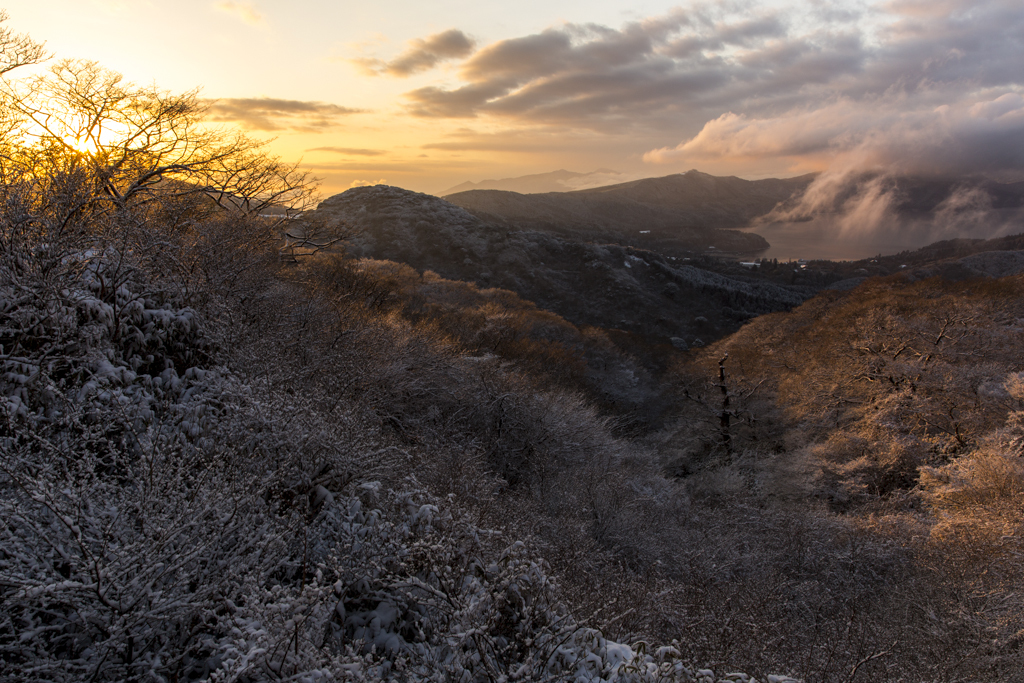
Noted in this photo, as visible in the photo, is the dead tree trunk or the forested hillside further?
the dead tree trunk

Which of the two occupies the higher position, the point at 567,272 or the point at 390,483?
the point at 567,272

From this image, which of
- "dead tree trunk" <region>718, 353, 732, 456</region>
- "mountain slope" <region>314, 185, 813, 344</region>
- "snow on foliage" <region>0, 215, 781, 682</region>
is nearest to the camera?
"snow on foliage" <region>0, 215, 781, 682</region>

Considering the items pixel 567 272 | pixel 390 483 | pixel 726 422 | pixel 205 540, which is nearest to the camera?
pixel 205 540

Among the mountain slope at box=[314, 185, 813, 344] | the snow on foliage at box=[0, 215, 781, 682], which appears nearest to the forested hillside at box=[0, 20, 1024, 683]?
the snow on foliage at box=[0, 215, 781, 682]

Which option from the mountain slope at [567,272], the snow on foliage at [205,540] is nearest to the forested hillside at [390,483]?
the snow on foliage at [205,540]

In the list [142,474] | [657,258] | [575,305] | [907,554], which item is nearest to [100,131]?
[142,474]

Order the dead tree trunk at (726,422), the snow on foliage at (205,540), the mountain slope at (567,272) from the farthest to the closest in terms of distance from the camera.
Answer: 1. the mountain slope at (567,272)
2. the dead tree trunk at (726,422)
3. the snow on foliage at (205,540)

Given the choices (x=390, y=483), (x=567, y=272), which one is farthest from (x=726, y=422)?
(x=567, y=272)

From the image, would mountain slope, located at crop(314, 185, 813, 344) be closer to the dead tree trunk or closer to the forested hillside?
the dead tree trunk

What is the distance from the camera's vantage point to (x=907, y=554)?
618 inches

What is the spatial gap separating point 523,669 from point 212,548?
3.38 metres

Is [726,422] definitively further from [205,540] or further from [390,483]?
[205,540]

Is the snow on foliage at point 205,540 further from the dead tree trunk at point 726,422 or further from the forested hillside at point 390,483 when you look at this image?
the dead tree trunk at point 726,422

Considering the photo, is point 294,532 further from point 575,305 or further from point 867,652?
point 575,305
